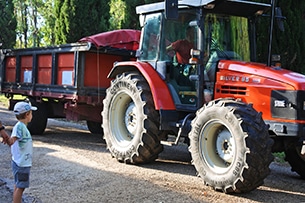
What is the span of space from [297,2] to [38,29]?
3177 centimetres

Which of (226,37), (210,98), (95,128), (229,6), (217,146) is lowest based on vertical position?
(95,128)

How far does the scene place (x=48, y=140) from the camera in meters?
9.23

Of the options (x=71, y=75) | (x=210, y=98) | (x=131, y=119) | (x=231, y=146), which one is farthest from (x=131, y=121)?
(x=231, y=146)

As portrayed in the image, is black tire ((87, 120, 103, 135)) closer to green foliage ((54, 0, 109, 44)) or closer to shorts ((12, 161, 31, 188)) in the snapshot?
shorts ((12, 161, 31, 188))

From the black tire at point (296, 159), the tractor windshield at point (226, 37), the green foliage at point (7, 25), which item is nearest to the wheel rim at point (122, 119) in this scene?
the tractor windshield at point (226, 37)

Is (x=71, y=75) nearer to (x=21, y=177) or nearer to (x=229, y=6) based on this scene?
(x=229, y=6)

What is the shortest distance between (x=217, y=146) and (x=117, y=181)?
4.59ft

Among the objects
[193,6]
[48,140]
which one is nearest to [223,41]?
[193,6]

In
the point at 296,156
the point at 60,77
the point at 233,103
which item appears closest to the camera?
the point at 233,103

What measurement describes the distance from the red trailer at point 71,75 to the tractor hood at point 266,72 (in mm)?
3231

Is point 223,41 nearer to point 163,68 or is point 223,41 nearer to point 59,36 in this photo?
point 163,68

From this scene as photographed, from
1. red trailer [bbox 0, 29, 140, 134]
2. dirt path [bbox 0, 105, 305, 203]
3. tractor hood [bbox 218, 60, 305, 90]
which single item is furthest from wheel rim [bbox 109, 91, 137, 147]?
tractor hood [bbox 218, 60, 305, 90]

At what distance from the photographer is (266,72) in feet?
19.0

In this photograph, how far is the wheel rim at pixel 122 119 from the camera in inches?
291
